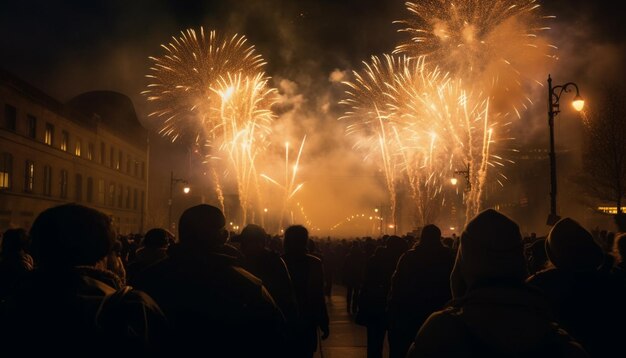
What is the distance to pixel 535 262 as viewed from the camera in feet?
25.2

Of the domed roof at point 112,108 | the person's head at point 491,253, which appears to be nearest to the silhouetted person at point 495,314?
the person's head at point 491,253

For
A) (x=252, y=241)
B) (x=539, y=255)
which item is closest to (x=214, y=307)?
(x=252, y=241)

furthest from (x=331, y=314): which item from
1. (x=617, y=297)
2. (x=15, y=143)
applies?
(x=15, y=143)

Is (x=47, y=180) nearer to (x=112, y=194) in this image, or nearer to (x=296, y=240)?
(x=112, y=194)

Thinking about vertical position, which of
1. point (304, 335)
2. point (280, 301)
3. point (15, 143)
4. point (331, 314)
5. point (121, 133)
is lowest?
point (331, 314)

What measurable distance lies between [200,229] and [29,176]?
1503 inches

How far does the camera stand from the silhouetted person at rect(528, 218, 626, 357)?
371cm

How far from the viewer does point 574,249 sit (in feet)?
13.0

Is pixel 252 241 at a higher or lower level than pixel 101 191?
lower

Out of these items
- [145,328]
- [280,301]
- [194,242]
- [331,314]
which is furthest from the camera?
[331,314]

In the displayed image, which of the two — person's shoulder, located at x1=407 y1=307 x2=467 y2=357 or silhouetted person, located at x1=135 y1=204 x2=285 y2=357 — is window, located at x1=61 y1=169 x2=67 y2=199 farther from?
person's shoulder, located at x1=407 y1=307 x2=467 y2=357

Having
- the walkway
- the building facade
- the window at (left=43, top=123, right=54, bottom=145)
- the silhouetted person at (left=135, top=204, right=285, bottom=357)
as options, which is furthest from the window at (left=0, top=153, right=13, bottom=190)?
the silhouetted person at (left=135, top=204, right=285, bottom=357)

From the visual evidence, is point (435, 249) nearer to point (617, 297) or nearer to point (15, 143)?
point (617, 297)

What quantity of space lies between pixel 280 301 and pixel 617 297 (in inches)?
124
